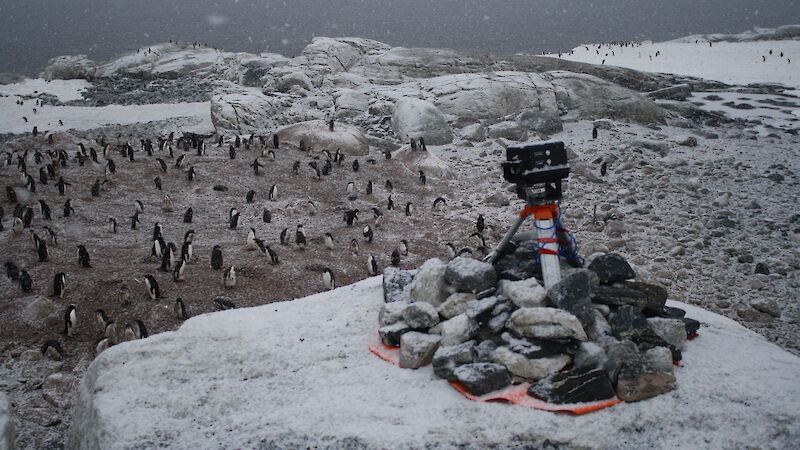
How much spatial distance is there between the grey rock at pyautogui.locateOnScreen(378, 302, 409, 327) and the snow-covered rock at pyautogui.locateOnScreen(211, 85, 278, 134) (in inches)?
609

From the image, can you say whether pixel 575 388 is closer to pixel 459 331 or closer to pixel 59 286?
pixel 459 331

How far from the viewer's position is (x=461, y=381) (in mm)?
3492

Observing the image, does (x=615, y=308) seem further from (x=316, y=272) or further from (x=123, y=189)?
(x=123, y=189)

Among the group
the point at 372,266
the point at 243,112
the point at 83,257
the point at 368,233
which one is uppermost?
the point at 243,112

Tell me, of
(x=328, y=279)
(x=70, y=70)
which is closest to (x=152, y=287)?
(x=328, y=279)

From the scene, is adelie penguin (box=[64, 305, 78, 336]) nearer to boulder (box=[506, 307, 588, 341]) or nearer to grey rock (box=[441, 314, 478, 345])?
grey rock (box=[441, 314, 478, 345])

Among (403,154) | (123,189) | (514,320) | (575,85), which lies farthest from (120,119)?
(514,320)

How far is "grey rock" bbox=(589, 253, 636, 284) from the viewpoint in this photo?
4.28 metres

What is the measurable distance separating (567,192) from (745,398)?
31.0ft

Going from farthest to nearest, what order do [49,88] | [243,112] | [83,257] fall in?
1. [49,88]
2. [243,112]
3. [83,257]

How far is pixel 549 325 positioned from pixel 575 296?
1.16 ft

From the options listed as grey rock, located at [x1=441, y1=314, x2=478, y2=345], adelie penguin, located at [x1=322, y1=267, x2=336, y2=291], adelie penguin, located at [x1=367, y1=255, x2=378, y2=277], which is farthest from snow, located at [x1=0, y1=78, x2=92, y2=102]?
grey rock, located at [x1=441, y1=314, x2=478, y2=345]

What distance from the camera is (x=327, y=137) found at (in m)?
16.3

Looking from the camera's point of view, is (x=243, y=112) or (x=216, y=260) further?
(x=243, y=112)
